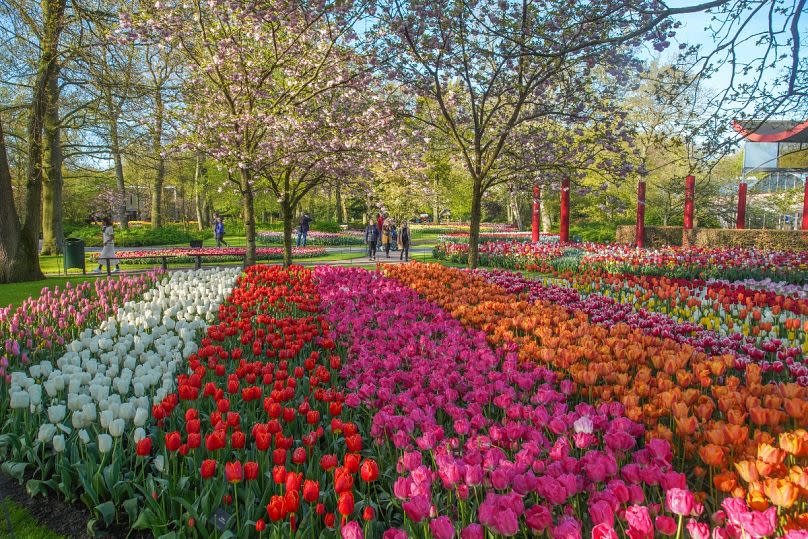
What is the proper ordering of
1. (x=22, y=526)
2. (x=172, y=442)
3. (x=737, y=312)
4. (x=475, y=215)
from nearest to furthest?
(x=172, y=442)
(x=22, y=526)
(x=737, y=312)
(x=475, y=215)

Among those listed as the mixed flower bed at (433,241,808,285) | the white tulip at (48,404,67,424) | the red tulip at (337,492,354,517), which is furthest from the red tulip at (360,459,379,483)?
the mixed flower bed at (433,241,808,285)

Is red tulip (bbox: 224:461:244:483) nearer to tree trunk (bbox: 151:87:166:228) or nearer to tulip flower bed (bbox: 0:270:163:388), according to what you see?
tulip flower bed (bbox: 0:270:163:388)

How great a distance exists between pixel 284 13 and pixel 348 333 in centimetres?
687

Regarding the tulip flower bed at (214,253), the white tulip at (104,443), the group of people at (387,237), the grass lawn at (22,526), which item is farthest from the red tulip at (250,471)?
the tulip flower bed at (214,253)

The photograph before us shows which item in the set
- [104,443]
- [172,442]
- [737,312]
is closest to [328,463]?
[172,442]

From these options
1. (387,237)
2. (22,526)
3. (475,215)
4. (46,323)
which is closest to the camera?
(22,526)

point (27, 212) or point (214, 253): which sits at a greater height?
point (27, 212)

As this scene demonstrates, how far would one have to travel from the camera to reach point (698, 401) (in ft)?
10.1

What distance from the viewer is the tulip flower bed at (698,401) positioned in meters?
2.01

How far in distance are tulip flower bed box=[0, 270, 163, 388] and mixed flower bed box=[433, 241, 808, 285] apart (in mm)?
8993

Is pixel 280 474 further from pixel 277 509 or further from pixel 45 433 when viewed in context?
pixel 45 433

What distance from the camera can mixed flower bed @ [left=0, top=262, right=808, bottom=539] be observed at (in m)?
2.02

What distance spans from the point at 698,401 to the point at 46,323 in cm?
657

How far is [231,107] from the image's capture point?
13.1 metres
